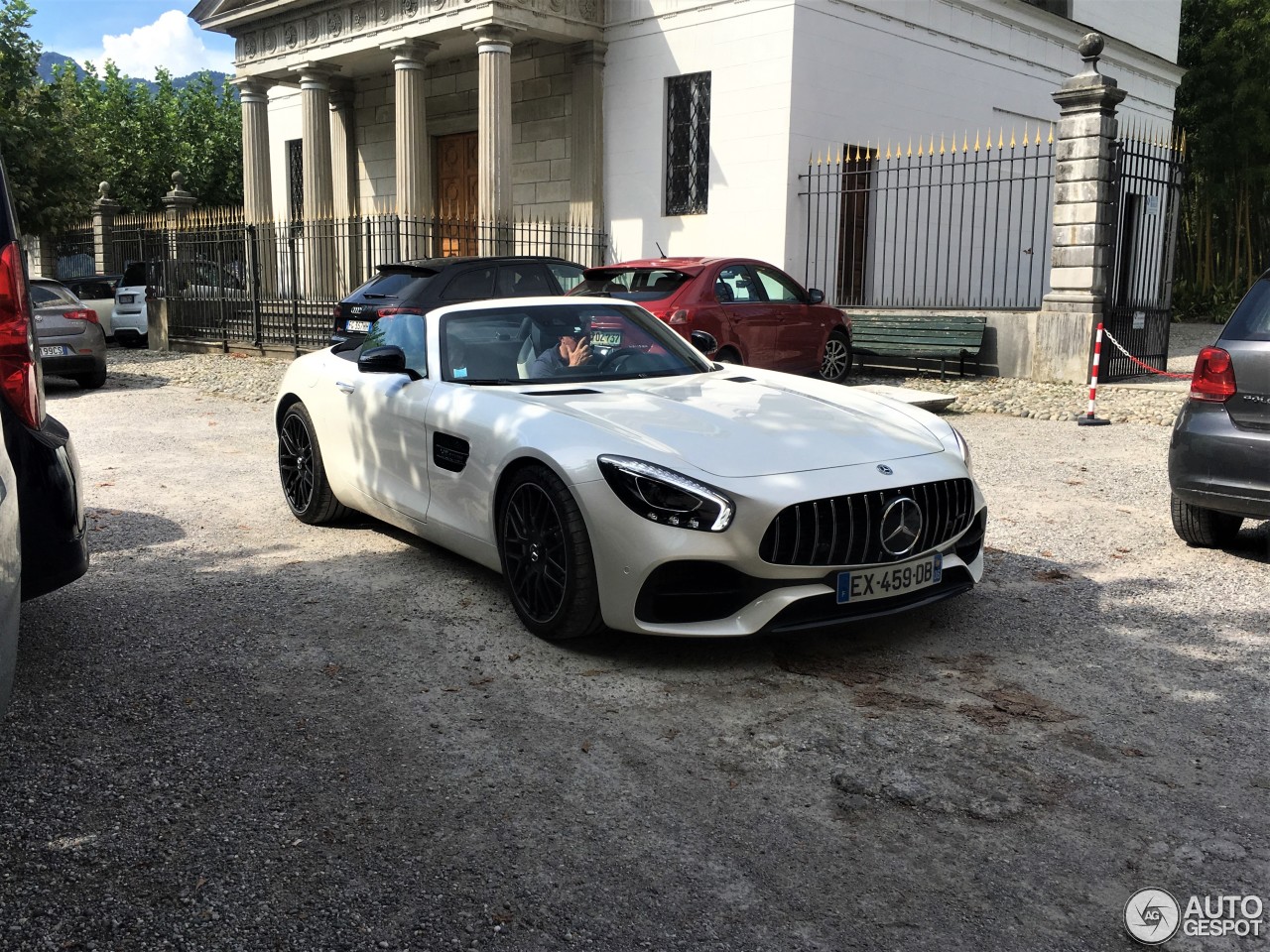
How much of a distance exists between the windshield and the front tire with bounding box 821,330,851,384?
355 inches

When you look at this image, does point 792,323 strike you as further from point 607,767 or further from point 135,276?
point 135,276

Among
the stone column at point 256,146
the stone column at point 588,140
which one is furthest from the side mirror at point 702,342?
the stone column at point 256,146

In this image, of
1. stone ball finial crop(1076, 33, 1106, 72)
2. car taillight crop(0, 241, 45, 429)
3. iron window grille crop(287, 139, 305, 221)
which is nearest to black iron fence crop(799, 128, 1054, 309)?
stone ball finial crop(1076, 33, 1106, 72)

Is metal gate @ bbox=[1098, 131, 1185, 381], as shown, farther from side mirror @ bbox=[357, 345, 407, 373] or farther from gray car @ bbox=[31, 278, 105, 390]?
gray car @ bbox=[31, 278, 105, 390]

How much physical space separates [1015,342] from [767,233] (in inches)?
196

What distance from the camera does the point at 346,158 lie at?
25.8 m

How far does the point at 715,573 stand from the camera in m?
4.35

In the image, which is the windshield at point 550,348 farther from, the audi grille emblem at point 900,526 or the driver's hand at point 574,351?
the audi grille emblem at point 900,526

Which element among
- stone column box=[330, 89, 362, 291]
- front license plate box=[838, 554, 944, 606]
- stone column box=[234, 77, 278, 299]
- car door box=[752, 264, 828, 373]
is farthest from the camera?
stone column box=[330, 89, 362, 291]

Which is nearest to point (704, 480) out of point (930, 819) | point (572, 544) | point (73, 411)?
point (572, 544)

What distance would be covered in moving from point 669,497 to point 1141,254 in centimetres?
1344

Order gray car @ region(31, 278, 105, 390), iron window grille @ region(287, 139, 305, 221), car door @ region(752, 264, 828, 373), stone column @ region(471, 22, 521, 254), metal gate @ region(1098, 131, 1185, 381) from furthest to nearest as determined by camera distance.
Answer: iron window grille @ region(287, 139, 305, 221) < stone column @ region(471, 22, 521, 254) < metal gate @ region(1098, 131, 1185, 381) < gray car @ region(31, 278, 105, 390) < car door @ region(752, 264, 828, 373)

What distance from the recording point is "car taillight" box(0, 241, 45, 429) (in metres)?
3.70

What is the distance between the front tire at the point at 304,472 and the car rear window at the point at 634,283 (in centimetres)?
632
